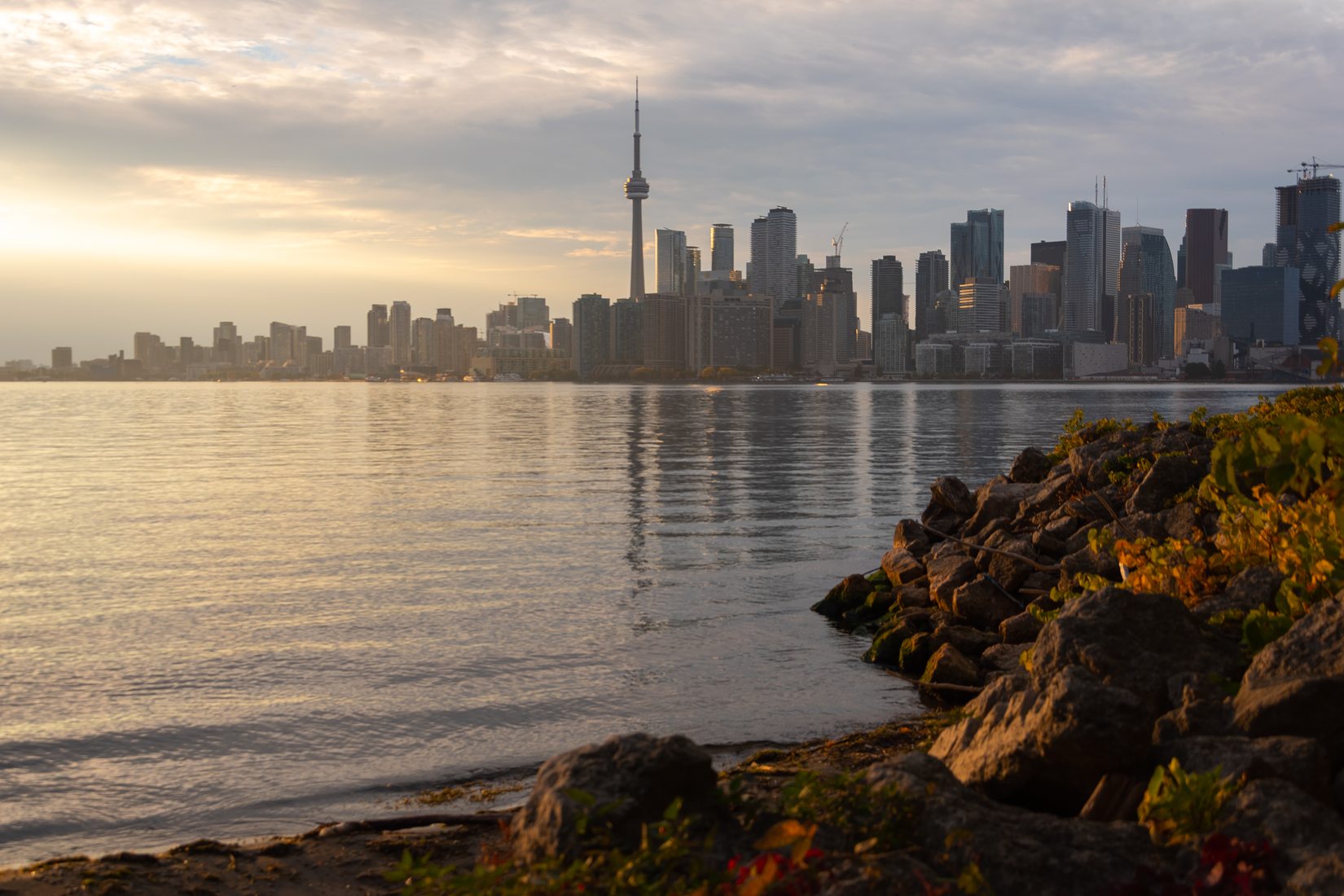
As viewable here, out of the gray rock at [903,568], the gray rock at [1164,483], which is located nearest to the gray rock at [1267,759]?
the gray rock at [1164,483]

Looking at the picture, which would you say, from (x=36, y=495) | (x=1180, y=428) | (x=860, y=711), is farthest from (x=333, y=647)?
(x=36, y=495)

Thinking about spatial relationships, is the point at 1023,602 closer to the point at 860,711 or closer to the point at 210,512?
the point at 860,711

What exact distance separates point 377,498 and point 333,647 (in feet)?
61.9

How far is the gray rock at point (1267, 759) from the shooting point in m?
6.17

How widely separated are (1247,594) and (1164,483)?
25.0 ft

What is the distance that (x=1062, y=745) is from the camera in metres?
6.63

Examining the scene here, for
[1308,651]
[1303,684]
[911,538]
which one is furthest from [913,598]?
[1303,684]

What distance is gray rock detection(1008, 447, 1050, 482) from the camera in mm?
23516

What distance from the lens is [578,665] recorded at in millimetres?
15234

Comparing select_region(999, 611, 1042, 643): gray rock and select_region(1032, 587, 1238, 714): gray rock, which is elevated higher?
select_region(1032, 587, 1238, 714): gray rock

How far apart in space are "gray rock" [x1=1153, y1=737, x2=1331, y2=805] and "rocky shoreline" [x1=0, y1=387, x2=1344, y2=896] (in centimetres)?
1

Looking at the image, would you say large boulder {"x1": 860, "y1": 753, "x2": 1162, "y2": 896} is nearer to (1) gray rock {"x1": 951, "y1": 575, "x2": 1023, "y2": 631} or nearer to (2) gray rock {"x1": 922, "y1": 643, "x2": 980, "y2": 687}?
(2) gray rock {"x1": 922, "y1": 643, "x2": 980, "y2": 687}

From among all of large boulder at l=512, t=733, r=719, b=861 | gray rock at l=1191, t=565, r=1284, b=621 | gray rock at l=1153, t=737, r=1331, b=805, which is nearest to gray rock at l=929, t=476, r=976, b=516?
gray rock at l=1191, t=565, r=1284, b=621

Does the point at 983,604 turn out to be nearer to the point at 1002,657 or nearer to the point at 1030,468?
the point at 1002,657
